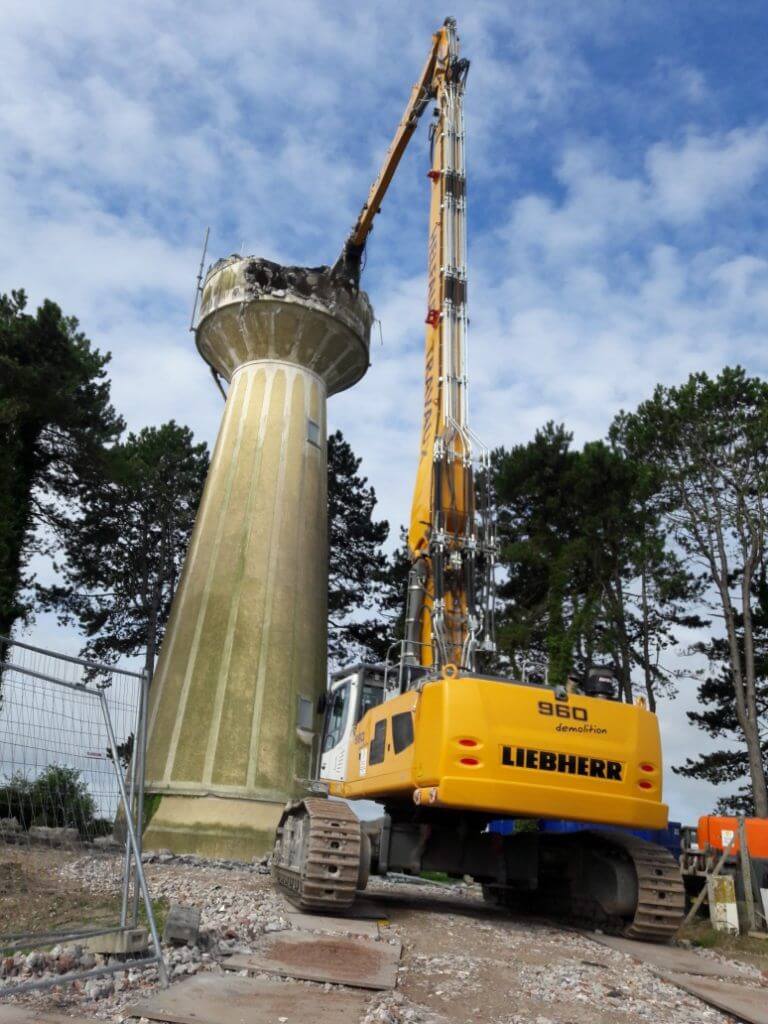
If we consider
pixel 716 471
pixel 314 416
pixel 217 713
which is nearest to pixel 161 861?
pixel 217 713

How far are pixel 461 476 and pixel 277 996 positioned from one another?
804 centimetres

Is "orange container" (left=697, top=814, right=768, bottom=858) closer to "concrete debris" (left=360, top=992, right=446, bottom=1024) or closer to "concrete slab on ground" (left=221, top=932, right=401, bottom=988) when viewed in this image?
"concrete slab on ground" (left=221, top=932, right=401, bottom=988)

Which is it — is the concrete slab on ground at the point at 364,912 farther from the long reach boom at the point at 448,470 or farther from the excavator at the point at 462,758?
the long reach boom at the point at 448,470

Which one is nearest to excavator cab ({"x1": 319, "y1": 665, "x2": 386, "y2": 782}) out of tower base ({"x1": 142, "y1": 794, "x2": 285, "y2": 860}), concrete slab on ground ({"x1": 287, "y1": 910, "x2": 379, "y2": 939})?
concrete slab on ground ({"x1": 287, "y1": 910, "x2": 379, "y2": 939})

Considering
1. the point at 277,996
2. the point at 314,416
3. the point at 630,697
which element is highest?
the point at 314,416

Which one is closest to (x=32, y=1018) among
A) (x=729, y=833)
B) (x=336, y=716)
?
(x=336, y=716)

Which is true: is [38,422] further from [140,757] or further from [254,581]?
[140,757]

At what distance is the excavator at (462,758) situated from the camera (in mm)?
8500

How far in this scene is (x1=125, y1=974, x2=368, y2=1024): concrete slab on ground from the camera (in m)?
4.51

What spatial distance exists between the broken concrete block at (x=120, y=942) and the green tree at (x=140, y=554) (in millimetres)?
22749

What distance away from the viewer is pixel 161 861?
Result: 14539 mm

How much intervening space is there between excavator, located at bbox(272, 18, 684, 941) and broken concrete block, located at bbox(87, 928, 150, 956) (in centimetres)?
332

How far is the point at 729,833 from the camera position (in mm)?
14188

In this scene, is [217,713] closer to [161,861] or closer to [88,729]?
[161,861]
